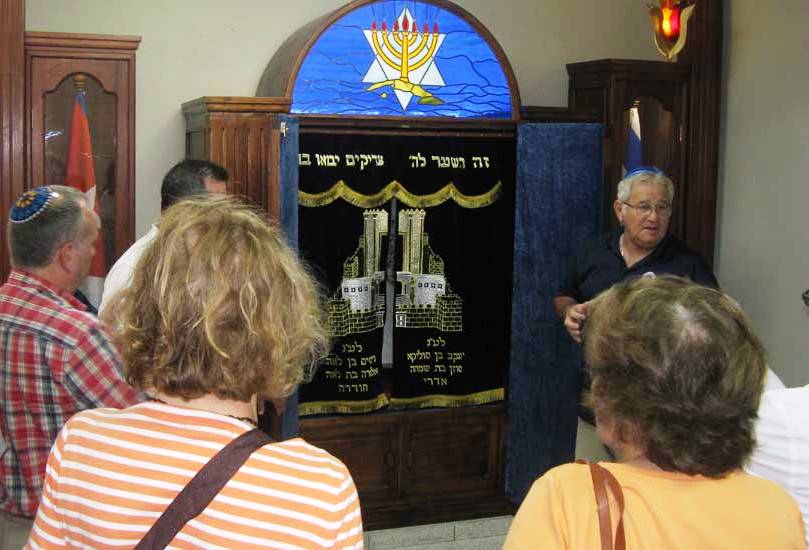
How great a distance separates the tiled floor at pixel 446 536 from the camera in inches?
169

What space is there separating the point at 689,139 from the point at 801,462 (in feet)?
10.7

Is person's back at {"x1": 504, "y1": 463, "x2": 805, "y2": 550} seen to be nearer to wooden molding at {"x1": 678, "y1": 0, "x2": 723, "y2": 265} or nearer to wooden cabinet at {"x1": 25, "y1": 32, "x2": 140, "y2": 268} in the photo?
wooden cabinet at {"x1": 25, "y1": 32, "x2": 140, "y2": 268}

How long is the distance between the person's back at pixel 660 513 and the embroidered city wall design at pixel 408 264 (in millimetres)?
2813

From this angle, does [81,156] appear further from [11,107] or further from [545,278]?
[545,278]

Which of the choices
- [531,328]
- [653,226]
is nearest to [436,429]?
[531,328]

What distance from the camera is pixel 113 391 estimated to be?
207 centimetres

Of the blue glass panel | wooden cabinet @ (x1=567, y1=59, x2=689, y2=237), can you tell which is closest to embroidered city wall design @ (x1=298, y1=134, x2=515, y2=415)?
the blue glass panel

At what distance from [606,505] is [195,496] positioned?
1.82ft

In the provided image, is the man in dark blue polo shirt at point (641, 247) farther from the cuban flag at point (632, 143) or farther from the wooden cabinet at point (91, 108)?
the wooden cabinet at point (91, 108)

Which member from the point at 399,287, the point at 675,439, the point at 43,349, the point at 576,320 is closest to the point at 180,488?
the point at 675,439

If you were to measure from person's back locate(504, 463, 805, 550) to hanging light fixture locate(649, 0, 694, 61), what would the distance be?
3.27 m

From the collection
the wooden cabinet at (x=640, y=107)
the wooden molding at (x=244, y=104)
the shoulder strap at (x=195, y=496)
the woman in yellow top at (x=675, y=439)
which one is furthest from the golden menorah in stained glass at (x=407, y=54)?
the shoulder strap at (x=195, y=496)

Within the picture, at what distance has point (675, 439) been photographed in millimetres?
1437

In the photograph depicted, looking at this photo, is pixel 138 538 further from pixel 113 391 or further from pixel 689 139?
pixel 689 139
